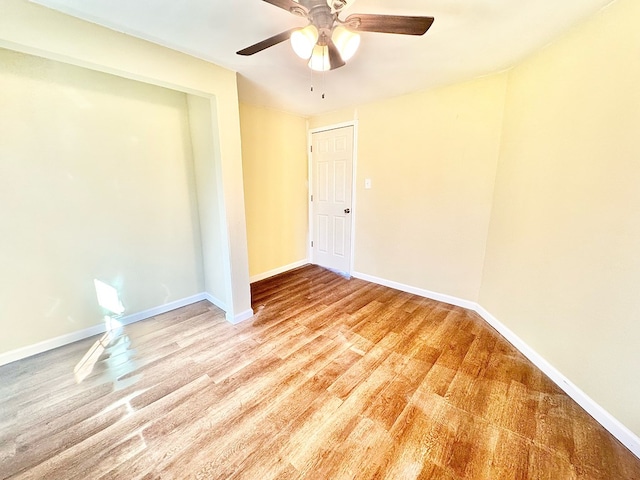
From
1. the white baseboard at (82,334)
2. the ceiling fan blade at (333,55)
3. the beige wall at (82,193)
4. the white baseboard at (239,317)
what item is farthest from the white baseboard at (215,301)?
the ceiling fan blade at (333,55)

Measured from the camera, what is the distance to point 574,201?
5.26 ft

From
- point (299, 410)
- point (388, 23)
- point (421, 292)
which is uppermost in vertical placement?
point (388, 23)

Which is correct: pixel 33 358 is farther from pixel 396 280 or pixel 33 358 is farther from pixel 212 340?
pixel 396 280

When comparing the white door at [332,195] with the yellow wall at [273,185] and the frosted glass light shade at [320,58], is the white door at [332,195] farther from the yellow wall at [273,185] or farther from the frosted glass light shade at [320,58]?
the frosted glass light shade at [320,58]

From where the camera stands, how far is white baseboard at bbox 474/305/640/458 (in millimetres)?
1297

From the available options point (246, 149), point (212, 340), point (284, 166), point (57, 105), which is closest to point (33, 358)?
point (212, 340)

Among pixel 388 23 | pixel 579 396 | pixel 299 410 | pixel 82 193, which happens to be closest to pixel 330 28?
pixel 388 23

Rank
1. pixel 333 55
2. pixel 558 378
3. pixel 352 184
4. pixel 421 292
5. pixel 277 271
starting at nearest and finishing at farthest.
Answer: pixel 333 55, pixel 558 378, pixel 421 292, pixel 352 184, pixel 277 271

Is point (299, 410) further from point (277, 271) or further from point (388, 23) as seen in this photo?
point (277, 271)

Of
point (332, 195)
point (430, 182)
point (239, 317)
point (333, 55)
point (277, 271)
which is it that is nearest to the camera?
point (333, 55)

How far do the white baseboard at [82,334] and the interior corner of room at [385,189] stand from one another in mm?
20

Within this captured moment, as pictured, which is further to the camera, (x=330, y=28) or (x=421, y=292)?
(x=421, y=292)

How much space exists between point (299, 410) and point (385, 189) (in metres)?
2.48

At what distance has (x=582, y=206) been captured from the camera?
155 cm
